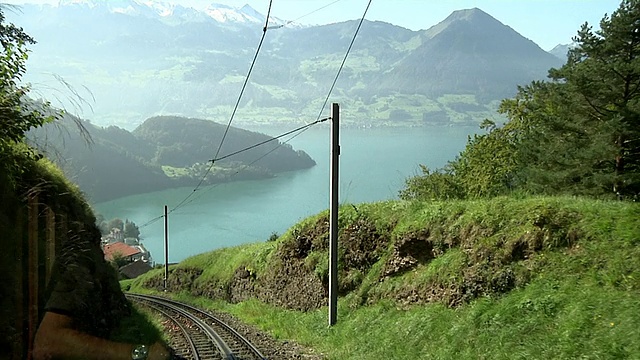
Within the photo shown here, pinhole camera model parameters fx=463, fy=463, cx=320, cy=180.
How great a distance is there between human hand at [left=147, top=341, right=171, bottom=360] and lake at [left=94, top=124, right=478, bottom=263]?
52017 millimetres

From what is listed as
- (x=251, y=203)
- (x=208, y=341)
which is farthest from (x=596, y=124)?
(x=251, y=203)

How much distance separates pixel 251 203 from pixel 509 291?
4460 inches

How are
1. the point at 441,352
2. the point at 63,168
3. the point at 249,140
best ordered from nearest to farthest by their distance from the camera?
1. the point at 441,352
2. the point at 63,168
3. the point at 249,140

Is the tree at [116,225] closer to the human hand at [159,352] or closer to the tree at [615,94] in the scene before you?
the human hand at [159,352]

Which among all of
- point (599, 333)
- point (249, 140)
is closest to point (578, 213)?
point (599, 333)

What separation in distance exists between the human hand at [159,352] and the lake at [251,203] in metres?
52.0

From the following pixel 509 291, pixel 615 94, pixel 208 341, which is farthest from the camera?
pixel 615 94

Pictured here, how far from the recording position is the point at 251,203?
120250 mm

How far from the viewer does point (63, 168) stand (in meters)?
12.5

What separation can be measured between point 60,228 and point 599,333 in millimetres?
10402

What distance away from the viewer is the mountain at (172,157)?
141375mm

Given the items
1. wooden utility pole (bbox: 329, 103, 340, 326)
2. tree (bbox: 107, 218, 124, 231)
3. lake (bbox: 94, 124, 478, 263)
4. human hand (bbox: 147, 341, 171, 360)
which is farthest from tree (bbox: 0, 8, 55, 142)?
tree (bbox: 107, 218, 124, 231)

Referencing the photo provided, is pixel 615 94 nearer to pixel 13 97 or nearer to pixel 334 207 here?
pixel 334 207

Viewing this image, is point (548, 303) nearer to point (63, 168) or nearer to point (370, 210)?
point (370, 210)
